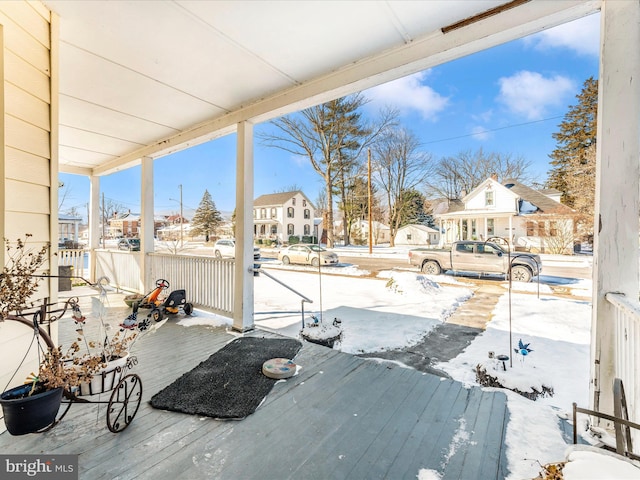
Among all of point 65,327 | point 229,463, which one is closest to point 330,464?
point 229,463

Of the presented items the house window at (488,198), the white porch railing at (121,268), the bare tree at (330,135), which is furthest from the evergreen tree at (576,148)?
the white porch railing at (121,268)

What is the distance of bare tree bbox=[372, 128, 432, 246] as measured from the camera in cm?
938

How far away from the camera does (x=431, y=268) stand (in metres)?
9.20

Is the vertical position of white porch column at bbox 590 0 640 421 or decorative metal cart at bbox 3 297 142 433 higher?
white porch column at bbox 590 0 640 421

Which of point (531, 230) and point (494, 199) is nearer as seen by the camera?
point (494, 199)

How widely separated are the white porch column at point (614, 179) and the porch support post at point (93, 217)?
24.6ft

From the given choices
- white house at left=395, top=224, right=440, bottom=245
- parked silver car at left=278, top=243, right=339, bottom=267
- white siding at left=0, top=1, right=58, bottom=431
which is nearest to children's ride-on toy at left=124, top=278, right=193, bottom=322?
white siding at left=0, top=1, right=58, bottom=431

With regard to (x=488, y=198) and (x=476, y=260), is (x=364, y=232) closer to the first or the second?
(x=476, y=260)

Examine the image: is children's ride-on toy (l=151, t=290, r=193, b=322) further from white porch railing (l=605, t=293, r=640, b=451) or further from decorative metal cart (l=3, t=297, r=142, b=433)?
white porch railing (l=605, t=293, r=640, b=451)

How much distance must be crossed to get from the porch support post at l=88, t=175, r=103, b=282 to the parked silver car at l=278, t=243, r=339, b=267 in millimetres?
6416

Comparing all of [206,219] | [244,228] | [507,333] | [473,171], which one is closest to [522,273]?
[473,171]

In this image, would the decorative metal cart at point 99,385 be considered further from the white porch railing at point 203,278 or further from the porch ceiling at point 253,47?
the white porch railing at point 203,278

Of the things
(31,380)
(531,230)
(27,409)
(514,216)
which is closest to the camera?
(27,409)

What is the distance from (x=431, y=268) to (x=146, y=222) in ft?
25.9
